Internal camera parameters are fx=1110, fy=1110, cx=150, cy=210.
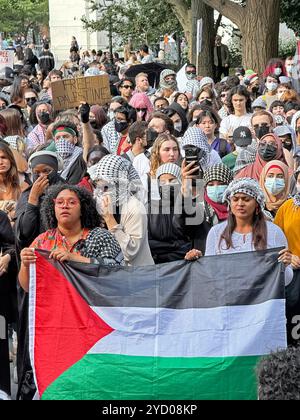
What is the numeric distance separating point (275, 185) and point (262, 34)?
16505mm

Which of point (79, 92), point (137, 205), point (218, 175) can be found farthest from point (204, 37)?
point (137, 205)

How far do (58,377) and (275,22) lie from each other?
62.7 ft

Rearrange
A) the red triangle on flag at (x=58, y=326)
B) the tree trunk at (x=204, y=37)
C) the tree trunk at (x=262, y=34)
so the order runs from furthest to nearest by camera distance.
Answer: the tree trunk at (x=204, y=37)
the tree trunk at (x=262, y=34)
the red triangle on flag at (x=58, y=326)

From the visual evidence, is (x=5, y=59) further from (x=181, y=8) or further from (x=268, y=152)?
(x=181, y=8)

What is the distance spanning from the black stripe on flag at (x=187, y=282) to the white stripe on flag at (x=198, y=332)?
0.06m

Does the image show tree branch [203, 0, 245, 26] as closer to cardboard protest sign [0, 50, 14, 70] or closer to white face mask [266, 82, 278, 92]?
cardboard protest sign [0, 50, 14, 70]

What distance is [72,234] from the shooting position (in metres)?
6.72

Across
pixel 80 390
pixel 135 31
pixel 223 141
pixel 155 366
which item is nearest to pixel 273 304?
pixel 155 366

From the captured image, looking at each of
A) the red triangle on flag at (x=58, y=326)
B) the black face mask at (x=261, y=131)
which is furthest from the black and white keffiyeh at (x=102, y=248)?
the black face mask at (x=261, y=131)

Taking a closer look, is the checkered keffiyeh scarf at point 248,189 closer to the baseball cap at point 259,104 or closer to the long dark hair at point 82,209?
the long dark hair at point 82,209

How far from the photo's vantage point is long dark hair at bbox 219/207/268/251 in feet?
21.8

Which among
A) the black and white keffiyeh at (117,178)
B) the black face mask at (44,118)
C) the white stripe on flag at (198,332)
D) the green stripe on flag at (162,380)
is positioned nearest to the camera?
the green stripe on flag at (162,380)

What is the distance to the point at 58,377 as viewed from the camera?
6.12 m

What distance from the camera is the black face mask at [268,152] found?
9211mm
